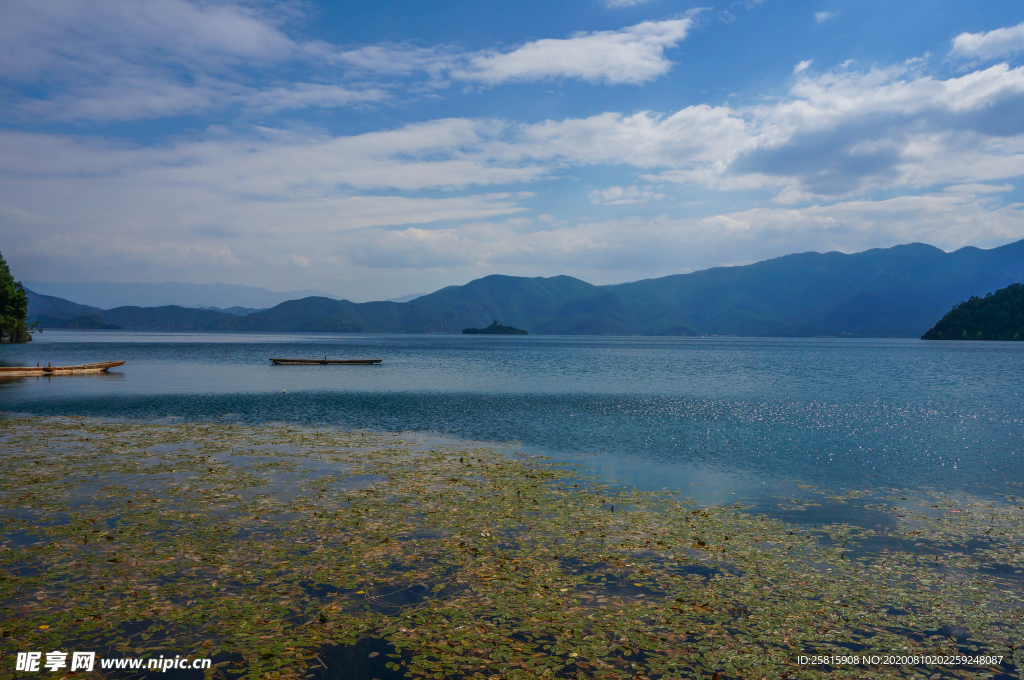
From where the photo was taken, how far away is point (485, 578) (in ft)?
48.2

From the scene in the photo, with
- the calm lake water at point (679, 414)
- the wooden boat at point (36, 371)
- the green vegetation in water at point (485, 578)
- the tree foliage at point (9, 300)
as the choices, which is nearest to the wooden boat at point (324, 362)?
the calm lake water at point (679, 414)

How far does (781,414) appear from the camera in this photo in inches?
1986

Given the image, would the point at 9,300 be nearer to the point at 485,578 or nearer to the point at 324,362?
the point at 324,362

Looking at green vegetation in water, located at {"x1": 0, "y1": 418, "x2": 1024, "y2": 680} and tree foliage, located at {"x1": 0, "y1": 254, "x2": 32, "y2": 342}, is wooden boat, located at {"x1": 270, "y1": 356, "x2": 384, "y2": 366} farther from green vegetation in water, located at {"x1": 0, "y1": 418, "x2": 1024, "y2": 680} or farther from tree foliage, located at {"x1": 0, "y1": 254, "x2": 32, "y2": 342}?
green vegetation in water, located at {"x1": 0, "y1": 418, "x2": 1024, "y2": 680}

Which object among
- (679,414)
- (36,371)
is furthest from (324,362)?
(679,414)

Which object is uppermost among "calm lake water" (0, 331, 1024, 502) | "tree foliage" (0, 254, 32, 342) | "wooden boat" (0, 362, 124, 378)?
"tree foliage" (0, 254, 32, 342)

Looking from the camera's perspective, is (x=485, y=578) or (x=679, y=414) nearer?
(x=485, y=578)

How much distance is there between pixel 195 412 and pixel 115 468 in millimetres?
24589

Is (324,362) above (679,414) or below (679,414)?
above

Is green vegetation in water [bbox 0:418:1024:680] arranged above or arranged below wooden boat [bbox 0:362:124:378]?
below

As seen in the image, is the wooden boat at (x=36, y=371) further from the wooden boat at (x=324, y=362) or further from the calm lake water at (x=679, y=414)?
the wooden boat at (x=324, y=362)

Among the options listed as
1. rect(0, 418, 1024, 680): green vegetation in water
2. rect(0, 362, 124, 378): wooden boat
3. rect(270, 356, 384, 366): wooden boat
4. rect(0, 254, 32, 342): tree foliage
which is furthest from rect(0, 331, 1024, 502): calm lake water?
rect(0, 254, 32, 342): tree foliage

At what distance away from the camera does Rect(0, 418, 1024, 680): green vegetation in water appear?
11.3 m

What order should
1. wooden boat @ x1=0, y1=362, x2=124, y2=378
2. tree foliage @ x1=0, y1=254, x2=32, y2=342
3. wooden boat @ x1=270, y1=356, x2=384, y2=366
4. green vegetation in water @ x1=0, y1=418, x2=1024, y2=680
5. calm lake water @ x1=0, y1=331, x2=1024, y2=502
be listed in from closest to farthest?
green vegetation in water @ x1=0, y1=418, x2=1024, y2=680, calm lake water @ x1=0, y1=331, x2=1024, y2=502, wooden boat @ x1=0, y1=362, x2=124, y2=378, wooden boat @ x1=270, y1=356, x2=384, y2=366, tree foliage @ x1=0, y1=254, x2=32, y2=342
